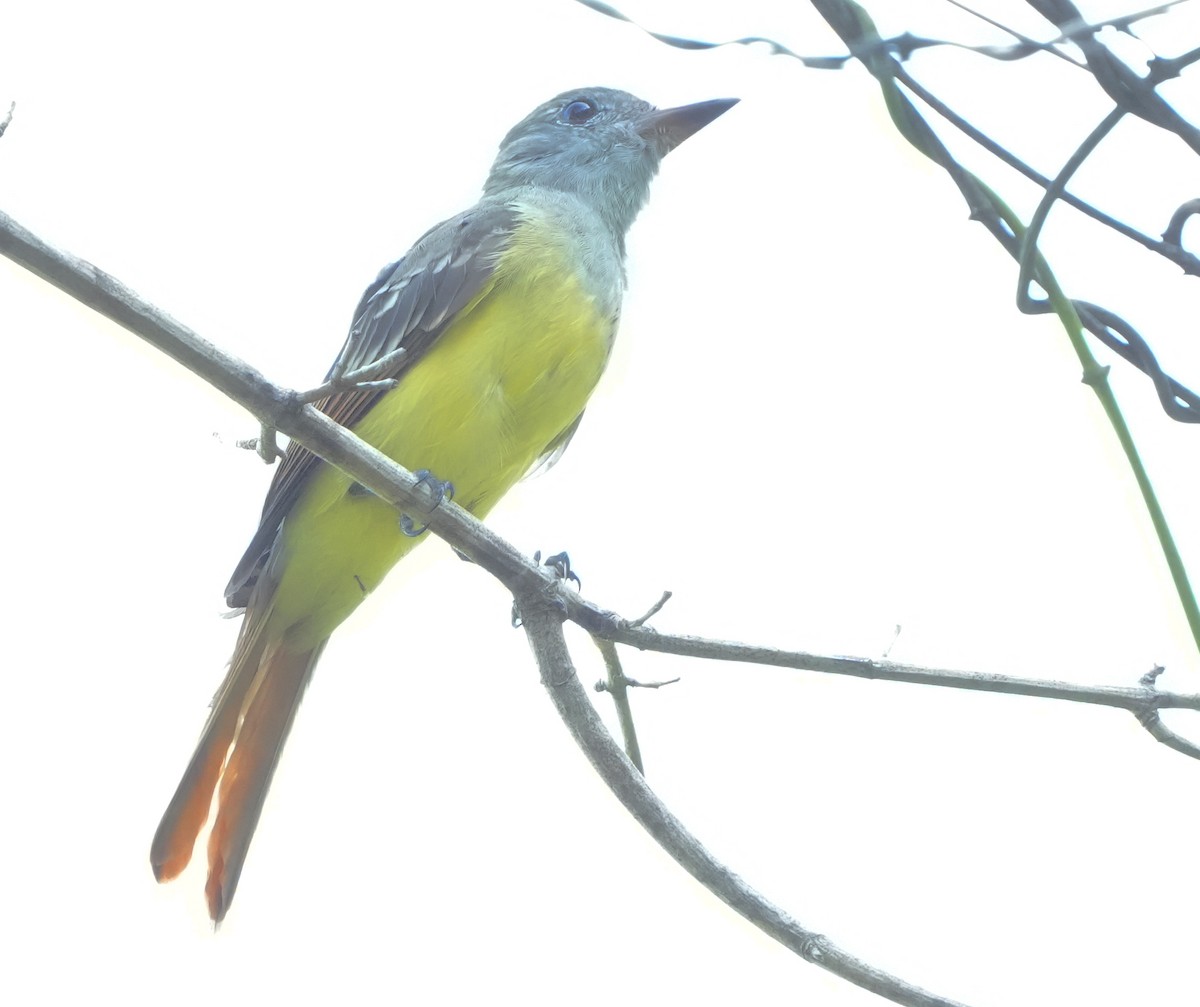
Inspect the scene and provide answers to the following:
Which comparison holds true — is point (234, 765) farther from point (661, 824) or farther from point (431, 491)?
point (661, 824)

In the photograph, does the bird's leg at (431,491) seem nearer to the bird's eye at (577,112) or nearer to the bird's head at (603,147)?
the bird's head at (603,147)

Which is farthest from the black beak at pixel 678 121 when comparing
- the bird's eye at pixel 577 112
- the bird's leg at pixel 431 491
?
the bird's leg at pixel 431 491

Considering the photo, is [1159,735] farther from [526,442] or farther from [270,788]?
[270,788]

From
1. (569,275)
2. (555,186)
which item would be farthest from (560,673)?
(555,186)

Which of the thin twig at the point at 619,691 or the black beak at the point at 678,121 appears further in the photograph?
the black beak at the point at 678,121

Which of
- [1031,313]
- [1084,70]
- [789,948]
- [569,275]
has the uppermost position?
[569,275]

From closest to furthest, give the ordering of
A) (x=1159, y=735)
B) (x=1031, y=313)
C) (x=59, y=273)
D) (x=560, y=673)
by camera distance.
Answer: (x=1031, y=313)
(x=59, y=273)
(x=1159, y=735)
(x=560, y=673)
